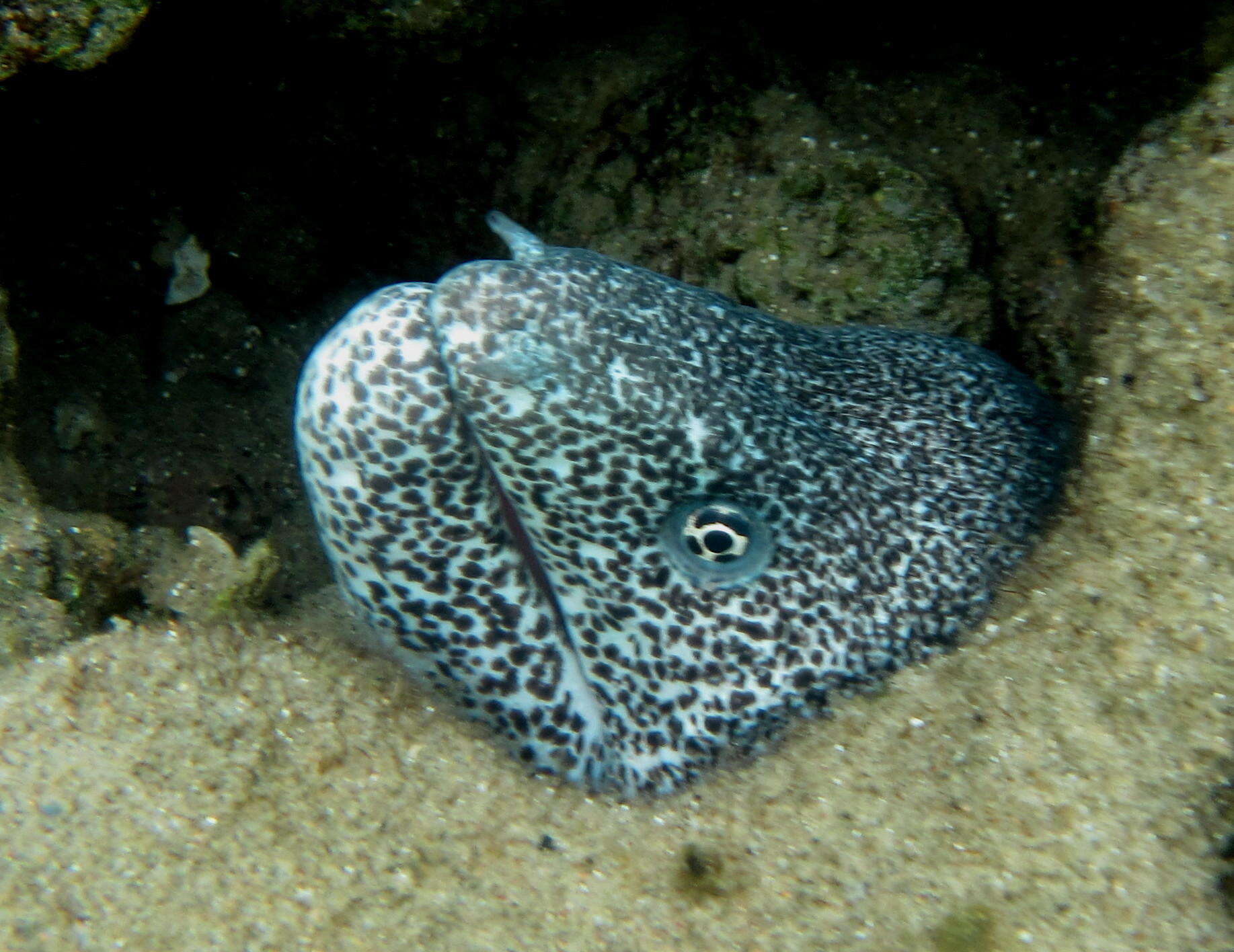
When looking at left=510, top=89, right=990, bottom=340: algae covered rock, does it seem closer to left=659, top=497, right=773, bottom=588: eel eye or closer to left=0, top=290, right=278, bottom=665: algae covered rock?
left=659, top=497, right=773, bottom=588: eel eye

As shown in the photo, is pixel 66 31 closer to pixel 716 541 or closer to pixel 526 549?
pixel 526 549

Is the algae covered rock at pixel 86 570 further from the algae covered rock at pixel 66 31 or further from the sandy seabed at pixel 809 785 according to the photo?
the algae covered rock at pixel 66 31

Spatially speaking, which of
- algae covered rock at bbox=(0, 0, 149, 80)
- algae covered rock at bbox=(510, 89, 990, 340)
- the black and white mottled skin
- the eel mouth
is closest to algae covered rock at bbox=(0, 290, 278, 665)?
the black and white mottled skin

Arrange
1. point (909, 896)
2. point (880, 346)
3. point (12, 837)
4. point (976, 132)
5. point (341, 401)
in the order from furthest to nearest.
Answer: point (976, 132) → point (880, 346) → point (341, 401) → point (909, 896) → point (12, 837)

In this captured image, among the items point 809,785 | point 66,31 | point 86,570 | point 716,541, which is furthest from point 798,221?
point 86,570

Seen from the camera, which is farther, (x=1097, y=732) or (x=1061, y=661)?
(x=1061, y=661)

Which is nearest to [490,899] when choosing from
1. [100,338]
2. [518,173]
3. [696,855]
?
[696,855]

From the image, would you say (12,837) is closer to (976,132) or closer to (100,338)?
(100,338)
